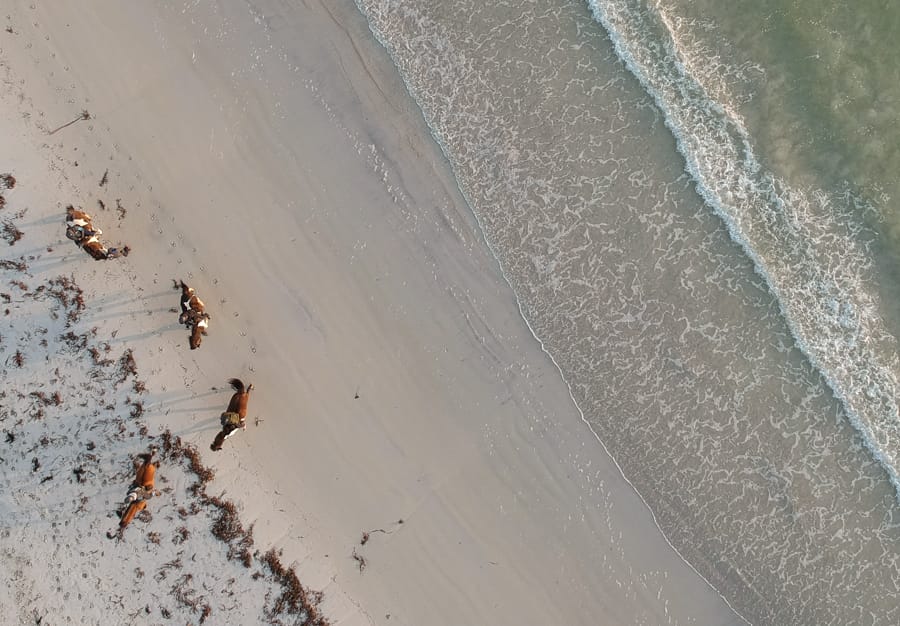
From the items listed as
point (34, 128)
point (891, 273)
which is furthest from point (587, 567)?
point (34, 128)

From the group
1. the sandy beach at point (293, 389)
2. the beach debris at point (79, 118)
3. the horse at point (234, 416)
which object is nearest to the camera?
the horse at point (234, 416)

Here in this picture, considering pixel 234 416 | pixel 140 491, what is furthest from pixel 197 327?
pixel 140 491

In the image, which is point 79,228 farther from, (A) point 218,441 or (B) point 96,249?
(A) point 218,441

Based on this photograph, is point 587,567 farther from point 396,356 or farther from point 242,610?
point 242,610

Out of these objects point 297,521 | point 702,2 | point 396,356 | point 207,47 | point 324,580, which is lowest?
point 324,580

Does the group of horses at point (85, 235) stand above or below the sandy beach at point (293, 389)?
above

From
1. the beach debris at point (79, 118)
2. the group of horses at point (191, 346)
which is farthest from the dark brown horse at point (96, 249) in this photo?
the beach debris at point (79, 118)

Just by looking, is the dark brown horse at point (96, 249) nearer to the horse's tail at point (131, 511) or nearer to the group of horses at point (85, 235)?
the group of horses at point (85, 235)
